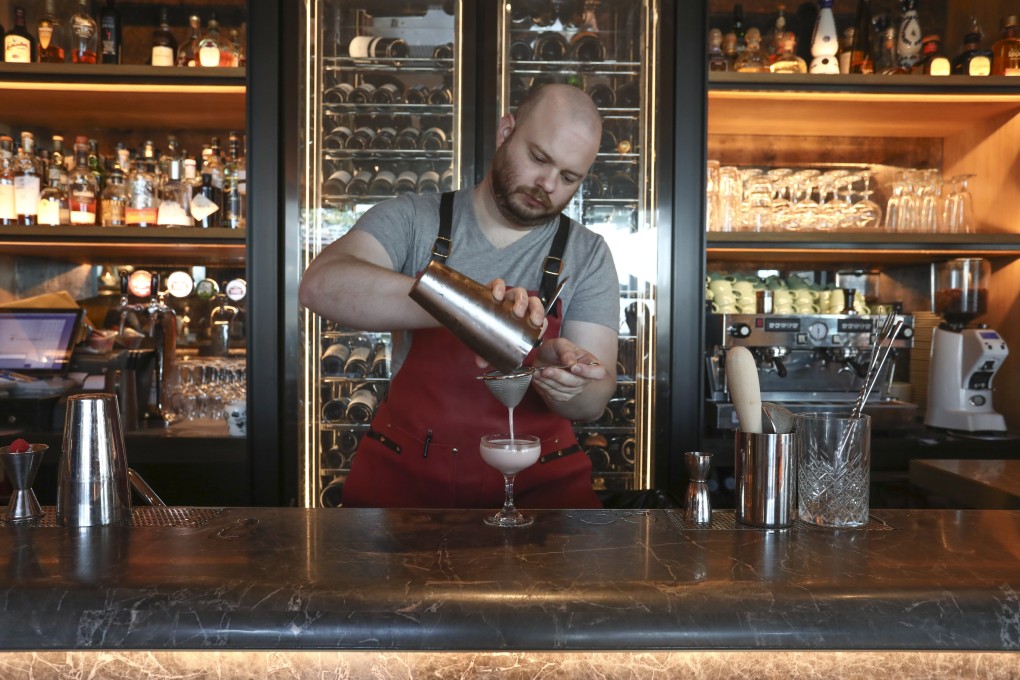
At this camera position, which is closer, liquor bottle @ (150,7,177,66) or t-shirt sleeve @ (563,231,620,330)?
t-shirt sleeve @ (563,231,620,330)

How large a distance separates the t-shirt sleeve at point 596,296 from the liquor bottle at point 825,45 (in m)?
1.49

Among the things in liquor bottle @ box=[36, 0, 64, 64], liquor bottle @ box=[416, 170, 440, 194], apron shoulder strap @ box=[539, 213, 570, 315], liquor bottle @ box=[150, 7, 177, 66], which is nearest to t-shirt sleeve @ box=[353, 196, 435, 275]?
apron shoulder strap @ box=[539, 213, 570, 315]

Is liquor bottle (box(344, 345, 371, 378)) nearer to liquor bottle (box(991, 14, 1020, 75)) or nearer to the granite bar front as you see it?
the granite bar front

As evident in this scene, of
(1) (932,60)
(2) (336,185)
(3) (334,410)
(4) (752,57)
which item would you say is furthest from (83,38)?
(1) (932,60)

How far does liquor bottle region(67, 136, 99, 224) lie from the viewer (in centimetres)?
293

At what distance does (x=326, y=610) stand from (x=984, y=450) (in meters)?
2.59

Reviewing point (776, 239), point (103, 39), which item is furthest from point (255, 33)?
point (776, 239)

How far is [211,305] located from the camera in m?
3.30

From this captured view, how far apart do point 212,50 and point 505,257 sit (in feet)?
5.18

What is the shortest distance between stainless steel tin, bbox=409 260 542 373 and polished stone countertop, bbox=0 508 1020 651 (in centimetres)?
31

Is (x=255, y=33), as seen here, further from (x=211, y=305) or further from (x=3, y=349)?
(x=3, y=349)

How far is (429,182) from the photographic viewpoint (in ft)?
9.48

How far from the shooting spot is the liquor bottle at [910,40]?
3.02 metres

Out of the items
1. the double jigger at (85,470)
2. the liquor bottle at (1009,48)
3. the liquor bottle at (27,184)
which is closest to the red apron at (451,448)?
the double jigger at (85,470)
